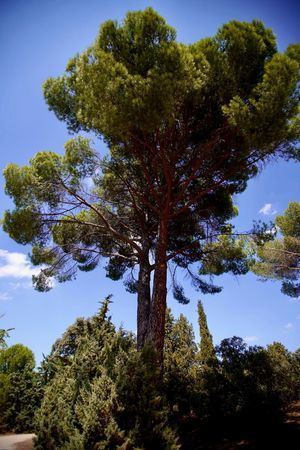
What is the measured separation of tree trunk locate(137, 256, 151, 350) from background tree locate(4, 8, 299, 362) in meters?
0.05

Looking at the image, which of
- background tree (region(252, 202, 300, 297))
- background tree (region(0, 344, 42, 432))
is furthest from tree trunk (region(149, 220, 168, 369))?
background tree (region(0, 344, 42, 432))

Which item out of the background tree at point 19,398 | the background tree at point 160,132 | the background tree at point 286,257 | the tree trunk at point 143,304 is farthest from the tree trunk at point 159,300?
the background tree at point 19,398

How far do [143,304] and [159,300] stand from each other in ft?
3.26

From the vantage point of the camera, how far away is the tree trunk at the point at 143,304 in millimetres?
6914

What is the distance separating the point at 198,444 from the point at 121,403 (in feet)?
10.4

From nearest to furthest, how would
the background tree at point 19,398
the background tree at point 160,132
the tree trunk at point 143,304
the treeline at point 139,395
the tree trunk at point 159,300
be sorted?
the treeline at point 139,395 < the background tree at point 160,132 < the tree trunk at point 159,300 < the tree trunk at point 143,304 < the background tree at point 19,398

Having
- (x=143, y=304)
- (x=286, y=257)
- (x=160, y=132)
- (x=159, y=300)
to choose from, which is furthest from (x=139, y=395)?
(x=286, y=257)

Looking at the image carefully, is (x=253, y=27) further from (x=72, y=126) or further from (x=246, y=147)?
(x=72, y=126)

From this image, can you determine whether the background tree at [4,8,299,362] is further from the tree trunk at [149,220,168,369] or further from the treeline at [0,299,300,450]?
the treeline at [0,299,300,450]

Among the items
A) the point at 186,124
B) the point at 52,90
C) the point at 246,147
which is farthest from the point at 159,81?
the point at 52,90

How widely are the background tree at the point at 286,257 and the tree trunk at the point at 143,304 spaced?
22.0 ft

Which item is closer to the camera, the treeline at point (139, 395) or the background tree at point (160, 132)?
the treeline at point (139, 395)

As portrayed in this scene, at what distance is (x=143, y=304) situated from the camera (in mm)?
7457

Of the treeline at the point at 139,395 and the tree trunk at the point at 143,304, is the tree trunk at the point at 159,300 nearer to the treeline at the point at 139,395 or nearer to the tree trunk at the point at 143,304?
the tree trunk at the point at 143,304
